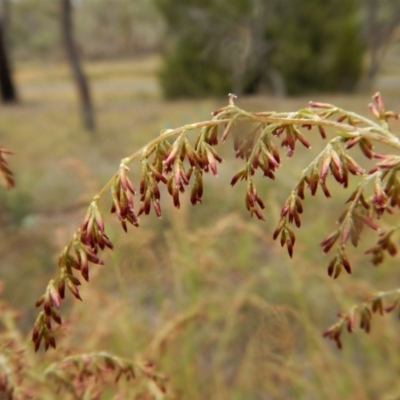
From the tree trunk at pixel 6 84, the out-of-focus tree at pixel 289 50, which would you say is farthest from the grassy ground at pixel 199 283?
the out-of-focus tree at pixel 289 50

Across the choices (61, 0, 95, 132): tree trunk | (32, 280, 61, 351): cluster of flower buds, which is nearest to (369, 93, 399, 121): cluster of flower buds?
(32, 280, 61, 351): cluster of flower buds

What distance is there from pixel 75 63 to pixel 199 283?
34.3ft

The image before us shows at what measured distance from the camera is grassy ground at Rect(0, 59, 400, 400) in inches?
78.5

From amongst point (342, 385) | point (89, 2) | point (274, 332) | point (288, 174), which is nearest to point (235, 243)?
point (288, 174)

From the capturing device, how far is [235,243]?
18.2 feet

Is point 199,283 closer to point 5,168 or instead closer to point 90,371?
point 90,371

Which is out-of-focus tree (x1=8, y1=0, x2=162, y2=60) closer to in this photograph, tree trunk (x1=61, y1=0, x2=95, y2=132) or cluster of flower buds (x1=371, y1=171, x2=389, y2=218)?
tree trunk (x1=61, y1=0, x2=95, y2=132)

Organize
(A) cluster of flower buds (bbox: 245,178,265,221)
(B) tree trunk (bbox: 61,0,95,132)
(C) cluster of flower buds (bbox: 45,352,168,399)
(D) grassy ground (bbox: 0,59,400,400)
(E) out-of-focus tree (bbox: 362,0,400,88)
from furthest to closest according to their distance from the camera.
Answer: (E) out-of-focus tree (bbox: 362,0,400,88) → (B) tree trunk (bbox: 61,0,95,132) → (D) grassy ground (bbox: 0,59,400,400) → (C) cluster of flower buds (bbox: 45,352,168,399) → (A) cluster of flower buds (bbox: 245,178,265,221)

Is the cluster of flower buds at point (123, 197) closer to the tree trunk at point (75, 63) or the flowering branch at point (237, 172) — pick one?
the flowering branch at point (237, 172)

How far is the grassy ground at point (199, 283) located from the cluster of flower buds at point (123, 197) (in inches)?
16.0

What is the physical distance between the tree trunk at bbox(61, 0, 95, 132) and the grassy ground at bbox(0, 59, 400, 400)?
473mm

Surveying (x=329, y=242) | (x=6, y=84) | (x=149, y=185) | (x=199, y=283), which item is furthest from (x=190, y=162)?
(x=6, y=84)

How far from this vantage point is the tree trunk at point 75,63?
1211 cm

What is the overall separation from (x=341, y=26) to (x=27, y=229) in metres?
17.4
